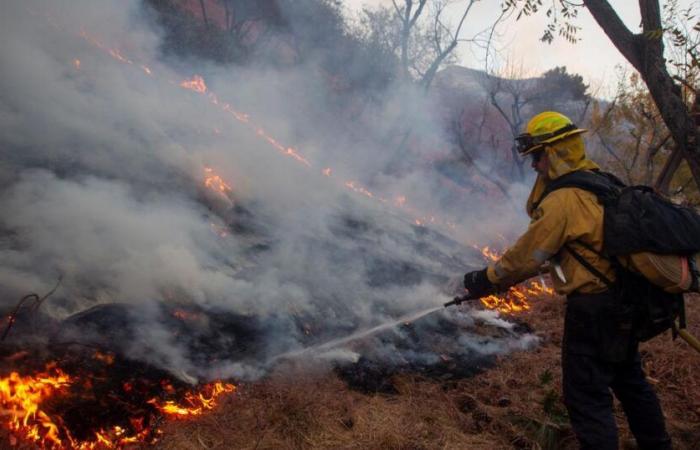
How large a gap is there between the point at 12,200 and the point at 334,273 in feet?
11.7

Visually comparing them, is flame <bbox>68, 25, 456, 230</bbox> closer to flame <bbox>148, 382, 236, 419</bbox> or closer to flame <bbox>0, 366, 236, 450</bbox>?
flame <bbox>148, 382, 236, 419</bbox>

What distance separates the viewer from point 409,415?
3.44 metres

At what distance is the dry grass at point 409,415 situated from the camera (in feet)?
9.98

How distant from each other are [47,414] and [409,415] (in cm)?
240

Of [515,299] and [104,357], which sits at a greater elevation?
[515,299]

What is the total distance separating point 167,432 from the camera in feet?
9.81

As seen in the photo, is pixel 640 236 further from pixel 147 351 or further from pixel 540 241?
pixel 147 351

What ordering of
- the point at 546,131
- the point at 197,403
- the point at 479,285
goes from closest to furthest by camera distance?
1. the point at 546,131
2. the point at 479,285
3. the point at 197,403

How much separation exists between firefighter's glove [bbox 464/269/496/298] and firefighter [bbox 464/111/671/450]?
7.6 inches

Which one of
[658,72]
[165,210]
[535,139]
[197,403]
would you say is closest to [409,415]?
[197,403]

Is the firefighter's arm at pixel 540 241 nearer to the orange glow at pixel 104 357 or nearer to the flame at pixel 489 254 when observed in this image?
the orange glow at pixel 104 357

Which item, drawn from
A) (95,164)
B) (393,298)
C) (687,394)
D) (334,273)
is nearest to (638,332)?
(687,394)

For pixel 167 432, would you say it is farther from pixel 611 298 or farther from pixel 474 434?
pixel 611 298

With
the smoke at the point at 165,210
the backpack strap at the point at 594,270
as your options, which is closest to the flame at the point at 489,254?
the smoke at the point at 165,210
